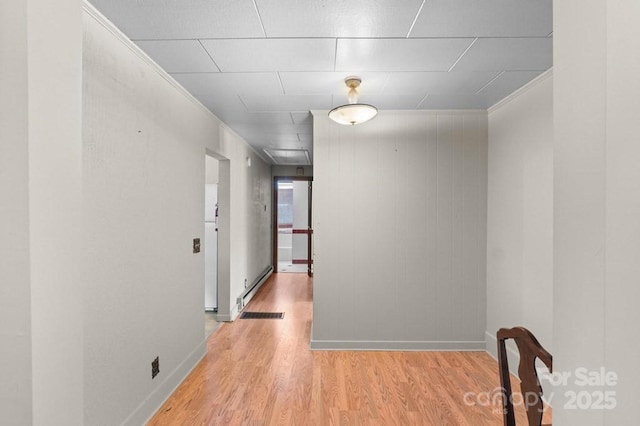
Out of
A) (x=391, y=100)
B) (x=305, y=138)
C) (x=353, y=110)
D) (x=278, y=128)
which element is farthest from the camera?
(x=305, y=138)

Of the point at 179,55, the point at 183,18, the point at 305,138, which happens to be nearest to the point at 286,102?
the point at 179,55

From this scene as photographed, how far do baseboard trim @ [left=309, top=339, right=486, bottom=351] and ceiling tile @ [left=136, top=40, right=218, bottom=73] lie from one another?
2.61 m

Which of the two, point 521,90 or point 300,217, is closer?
point 521,90

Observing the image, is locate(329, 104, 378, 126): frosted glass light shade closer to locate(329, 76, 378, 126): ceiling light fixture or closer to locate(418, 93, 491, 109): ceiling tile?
locate(329, 76, 378, 126): ceiling light fixture

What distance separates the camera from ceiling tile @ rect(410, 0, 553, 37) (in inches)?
57.8

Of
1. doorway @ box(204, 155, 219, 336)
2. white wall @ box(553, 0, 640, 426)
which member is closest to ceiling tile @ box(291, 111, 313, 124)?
doorway @ box(204, 155, 219, 336)

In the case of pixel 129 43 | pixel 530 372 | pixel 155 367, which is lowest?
pixel 155 367

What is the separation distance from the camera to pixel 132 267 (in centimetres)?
188

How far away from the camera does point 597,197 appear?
2.02 feet

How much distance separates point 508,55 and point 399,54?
0.70 metres

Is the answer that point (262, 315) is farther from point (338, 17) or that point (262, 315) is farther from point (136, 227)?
point (338, 17)

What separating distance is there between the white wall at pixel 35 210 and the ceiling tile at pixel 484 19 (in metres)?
1.50

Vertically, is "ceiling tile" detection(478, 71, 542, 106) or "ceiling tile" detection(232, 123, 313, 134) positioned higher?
"ceiling tile" detection(478, 71, 542, 106)

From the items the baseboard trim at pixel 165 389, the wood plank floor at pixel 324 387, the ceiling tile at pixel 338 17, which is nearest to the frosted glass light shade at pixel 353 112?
the ceiling tile at pixel 338 17
